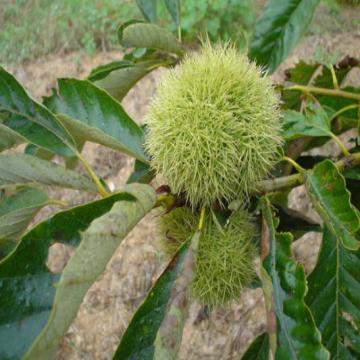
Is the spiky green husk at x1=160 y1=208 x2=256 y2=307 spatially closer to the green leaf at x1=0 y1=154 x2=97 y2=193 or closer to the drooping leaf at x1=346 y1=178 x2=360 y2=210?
the green leaf at x1=0 y1=154 x2=97 y2=193

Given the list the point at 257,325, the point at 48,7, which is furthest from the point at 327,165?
the point at 48,7

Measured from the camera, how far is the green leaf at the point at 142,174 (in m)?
1.04

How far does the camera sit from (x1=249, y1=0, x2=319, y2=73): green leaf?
1.16m

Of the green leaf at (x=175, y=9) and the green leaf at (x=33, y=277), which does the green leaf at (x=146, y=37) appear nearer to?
the green leaf at (x=175, y=9)

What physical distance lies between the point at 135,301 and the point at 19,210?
1.58 m

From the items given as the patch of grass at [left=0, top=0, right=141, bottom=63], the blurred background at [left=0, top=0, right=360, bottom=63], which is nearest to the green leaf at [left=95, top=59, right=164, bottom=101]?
the blurred background at [left=0, top=0, right=360, bottom=63]

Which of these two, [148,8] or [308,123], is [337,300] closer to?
[308,123]

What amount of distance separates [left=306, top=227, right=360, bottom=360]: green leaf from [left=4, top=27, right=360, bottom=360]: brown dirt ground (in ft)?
2.94

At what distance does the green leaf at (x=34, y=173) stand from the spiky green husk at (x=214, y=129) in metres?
0.13

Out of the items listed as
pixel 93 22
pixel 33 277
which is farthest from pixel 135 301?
pixel 93 22

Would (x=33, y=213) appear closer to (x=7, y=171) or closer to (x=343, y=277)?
(x=7, y=171)

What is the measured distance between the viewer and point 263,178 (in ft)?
2.90

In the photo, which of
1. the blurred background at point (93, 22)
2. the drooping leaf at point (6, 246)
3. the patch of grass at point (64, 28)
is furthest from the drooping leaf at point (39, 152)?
the patch of grass at point (64, 28)

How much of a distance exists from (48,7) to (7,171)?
3.45 meters
